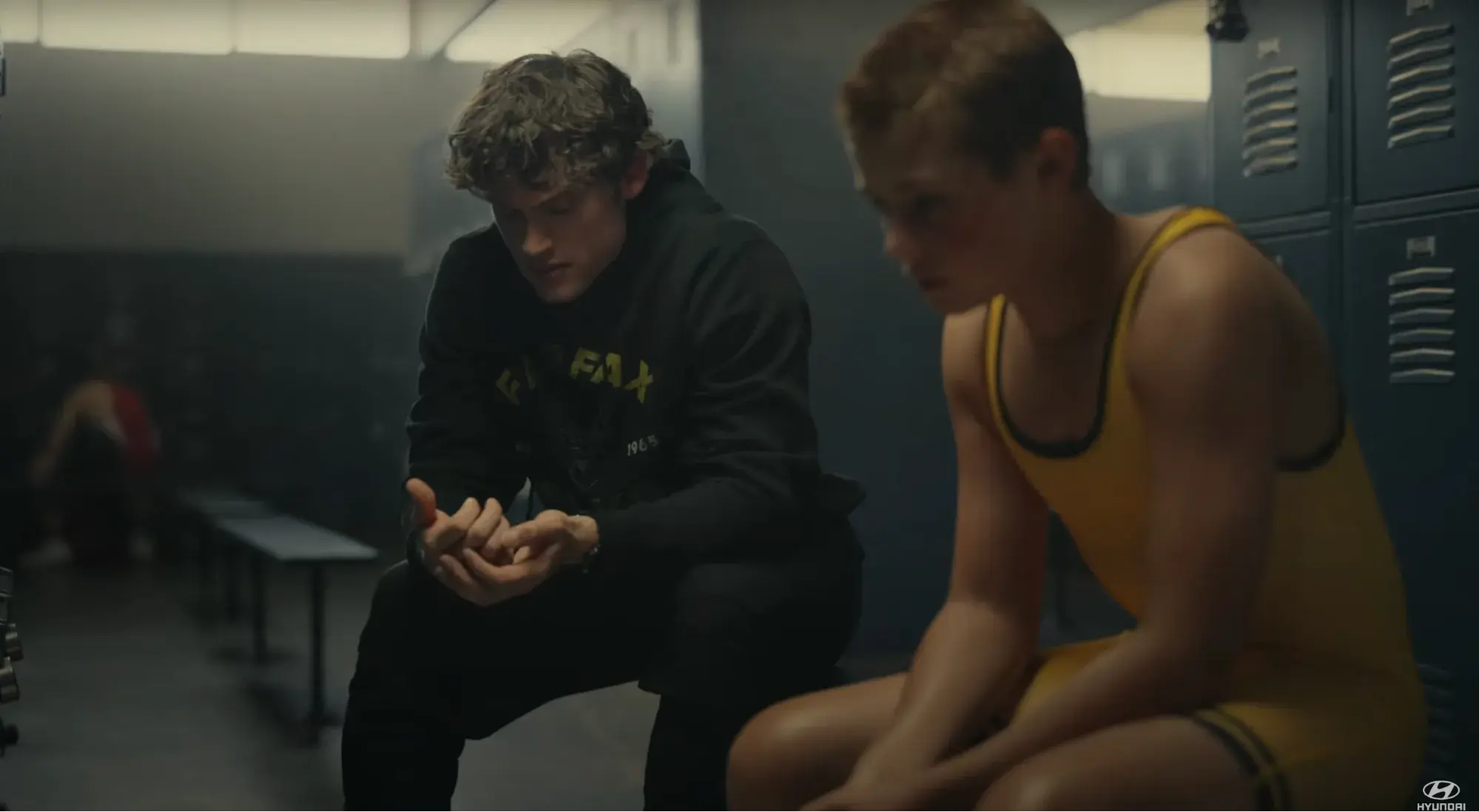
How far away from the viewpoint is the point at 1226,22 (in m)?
1.88

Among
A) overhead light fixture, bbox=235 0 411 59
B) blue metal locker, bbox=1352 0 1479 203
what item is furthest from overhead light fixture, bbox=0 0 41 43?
blue metal locker, bbox=1352 0 1479 203

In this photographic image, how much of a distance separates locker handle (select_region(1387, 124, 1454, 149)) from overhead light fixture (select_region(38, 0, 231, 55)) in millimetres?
1373


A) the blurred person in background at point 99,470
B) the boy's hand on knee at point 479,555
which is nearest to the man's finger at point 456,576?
the boy's hand on knee at point 479,555

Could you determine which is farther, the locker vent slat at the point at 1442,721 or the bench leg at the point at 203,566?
the locker vent slat at the point at 1442,721

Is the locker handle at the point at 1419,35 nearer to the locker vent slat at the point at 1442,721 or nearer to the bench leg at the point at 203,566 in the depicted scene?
the locker vent slat at the point at 1442,721

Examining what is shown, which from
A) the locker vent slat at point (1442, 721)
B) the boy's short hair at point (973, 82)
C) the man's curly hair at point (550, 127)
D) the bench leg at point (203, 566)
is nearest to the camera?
the boy's short hair at point (973, 82)

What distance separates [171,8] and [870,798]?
3.61 feet

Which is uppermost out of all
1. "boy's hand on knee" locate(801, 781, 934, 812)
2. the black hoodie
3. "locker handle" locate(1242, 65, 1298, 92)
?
"locker handle" locate(1242, 65, 1298, 92)

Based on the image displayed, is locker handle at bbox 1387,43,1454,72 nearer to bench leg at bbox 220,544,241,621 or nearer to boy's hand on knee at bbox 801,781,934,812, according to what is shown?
boy's hand on knee at bbox 801,781,934,812

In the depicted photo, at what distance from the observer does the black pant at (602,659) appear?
1457mm

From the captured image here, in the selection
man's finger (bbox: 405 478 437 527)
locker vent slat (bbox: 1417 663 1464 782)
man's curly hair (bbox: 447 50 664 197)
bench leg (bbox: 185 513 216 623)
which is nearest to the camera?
man's finger (bbox: 405 478 437 527)

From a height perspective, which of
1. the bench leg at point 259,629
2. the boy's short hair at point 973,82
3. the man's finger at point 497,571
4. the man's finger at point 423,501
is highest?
the boy's short hair at point 973,82

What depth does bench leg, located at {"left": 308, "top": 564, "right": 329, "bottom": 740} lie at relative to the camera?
1.61 meters

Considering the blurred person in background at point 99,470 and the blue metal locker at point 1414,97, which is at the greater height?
the blue metal locker at point 1414,97
